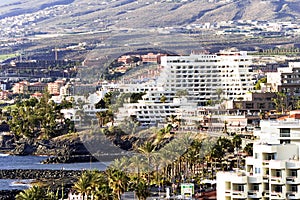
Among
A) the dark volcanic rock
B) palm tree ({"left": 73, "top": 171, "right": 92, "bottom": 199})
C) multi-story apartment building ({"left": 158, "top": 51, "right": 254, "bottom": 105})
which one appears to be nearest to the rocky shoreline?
the dark volcanic rock

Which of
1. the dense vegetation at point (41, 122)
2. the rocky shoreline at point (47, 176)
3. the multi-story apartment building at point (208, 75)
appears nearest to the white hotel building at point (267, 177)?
the rocky shoreline at point (47, 176)

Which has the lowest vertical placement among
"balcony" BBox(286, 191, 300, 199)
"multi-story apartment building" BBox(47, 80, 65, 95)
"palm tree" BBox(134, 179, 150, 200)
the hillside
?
the hillside

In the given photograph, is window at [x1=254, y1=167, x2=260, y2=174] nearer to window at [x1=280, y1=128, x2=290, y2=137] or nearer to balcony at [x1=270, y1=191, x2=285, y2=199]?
balcony at [x1=270, y1=191, x2=285, y2=199]

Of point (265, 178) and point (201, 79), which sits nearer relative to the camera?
point (265, 178)

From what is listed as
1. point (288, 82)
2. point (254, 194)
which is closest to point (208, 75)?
point (288, 82)

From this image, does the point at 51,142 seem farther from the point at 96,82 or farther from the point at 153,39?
the point at 153,39

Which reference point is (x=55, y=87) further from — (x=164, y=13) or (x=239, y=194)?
(x=239, y=194)
